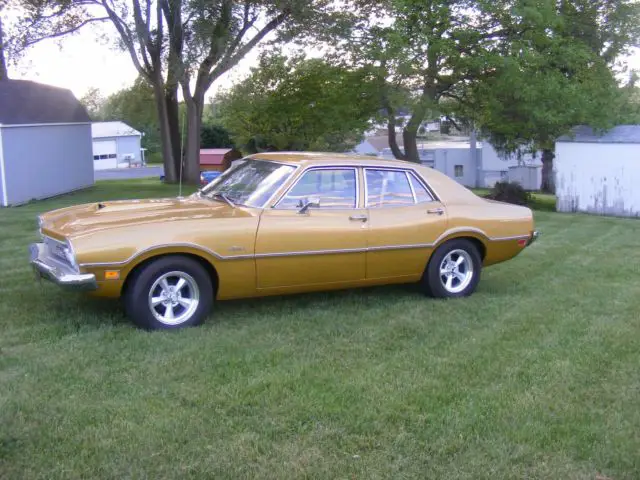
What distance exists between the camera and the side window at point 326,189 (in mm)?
6449

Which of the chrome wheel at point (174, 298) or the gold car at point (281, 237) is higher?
the gold car at point (281, 237)

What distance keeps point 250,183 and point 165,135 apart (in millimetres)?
20311

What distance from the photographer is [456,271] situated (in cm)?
730

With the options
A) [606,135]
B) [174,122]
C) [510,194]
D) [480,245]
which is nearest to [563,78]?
[606,135]

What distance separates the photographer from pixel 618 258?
32.3 feet

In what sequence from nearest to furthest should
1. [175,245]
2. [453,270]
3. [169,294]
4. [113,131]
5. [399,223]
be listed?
1. [175,245]
2. [169,294]
3. [399,223]
4. [453,270]
5. [113,131]

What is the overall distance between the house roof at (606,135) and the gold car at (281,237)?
1329cm

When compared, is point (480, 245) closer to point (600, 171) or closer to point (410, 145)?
point (600, 171)

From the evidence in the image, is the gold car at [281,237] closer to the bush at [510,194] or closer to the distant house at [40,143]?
the distant house at [40,143]

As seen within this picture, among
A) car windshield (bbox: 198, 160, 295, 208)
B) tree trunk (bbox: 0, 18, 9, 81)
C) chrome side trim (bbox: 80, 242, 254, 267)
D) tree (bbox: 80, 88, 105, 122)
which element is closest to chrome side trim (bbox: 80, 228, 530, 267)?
chrome side trim (bbox: 80, 242, 254, 267)

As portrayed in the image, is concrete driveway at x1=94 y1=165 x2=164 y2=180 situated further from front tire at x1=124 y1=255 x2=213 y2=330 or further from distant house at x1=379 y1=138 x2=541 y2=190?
front tire at x1=124 y1=255 x2=213 y2=330

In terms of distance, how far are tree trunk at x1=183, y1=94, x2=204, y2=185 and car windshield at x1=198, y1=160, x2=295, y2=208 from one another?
17.4 m

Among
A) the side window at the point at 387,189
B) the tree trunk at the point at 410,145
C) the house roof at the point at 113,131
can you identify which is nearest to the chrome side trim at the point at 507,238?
the side window at the point at 387,189

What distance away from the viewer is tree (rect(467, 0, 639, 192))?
1944 cm
